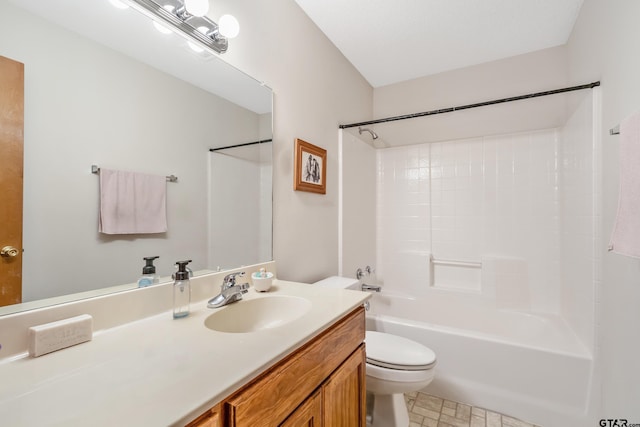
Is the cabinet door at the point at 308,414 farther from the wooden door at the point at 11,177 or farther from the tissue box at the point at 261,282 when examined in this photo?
the wooden door at the point at 11,177

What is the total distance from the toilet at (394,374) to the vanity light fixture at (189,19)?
1.60 metres

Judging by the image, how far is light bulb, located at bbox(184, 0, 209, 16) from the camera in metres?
1.00

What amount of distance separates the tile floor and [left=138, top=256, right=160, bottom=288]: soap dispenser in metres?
1.55

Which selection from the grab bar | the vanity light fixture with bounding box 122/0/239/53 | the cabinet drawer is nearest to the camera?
the cabinet drawer

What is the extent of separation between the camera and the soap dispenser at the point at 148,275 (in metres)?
0.93

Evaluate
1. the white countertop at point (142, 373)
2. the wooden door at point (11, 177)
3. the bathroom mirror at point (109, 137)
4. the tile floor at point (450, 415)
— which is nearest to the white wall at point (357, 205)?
the tile floor at point (450, 415)

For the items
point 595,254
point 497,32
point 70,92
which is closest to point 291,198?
point 70,92

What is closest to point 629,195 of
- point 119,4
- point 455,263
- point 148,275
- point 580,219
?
point 580,219

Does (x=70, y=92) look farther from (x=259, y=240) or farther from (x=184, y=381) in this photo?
(x=259, y=240)

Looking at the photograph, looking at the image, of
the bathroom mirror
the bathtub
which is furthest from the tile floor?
the bathroom mirror

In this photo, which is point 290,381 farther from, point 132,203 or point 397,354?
point 397,354

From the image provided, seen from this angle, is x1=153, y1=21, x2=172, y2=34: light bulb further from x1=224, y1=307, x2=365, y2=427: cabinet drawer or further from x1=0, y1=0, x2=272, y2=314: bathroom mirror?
x1=224, y1=307, x2=365, y2=427: cabinet drawer

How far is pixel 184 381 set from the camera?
534 mm

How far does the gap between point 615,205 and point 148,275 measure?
2024 mm
